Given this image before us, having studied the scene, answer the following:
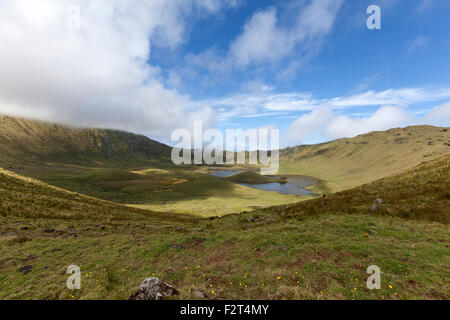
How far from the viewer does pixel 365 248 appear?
11.1 metres

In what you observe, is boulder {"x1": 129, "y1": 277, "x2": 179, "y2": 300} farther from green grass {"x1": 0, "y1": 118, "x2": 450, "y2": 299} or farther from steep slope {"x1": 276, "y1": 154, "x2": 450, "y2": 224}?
steep slope {"x1": 276, "y1": 154, "x2": 450, "y2": 224}

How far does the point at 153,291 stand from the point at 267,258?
283 inches

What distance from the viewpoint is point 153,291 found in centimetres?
628

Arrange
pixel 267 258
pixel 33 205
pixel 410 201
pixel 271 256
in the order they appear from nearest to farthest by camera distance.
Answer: pixel 267 258 → pixel 271 256 → pixel 410 201 → pixel 33 205

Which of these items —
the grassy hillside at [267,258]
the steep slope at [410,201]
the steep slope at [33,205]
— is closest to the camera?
the grassy hillside at [267,258]

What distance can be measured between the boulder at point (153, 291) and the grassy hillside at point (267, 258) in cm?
61

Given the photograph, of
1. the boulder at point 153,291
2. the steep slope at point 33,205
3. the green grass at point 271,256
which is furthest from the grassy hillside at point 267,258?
the steep slope at point 33,205

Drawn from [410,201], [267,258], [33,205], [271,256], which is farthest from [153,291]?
[33,205]

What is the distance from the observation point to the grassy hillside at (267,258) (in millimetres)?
7675

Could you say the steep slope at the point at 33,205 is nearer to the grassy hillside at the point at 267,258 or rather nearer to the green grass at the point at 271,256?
the green grass at the point at 271,256

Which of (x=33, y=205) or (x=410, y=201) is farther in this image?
(x=33, y=205)

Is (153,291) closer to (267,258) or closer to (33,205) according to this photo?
(267,258)

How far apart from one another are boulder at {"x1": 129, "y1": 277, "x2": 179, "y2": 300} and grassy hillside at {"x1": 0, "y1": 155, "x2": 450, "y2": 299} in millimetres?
611

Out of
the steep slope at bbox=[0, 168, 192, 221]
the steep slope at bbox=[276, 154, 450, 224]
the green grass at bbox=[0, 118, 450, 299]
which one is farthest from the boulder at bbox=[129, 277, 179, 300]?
the steep slope at bbox=[0, 168, 192, 221]
